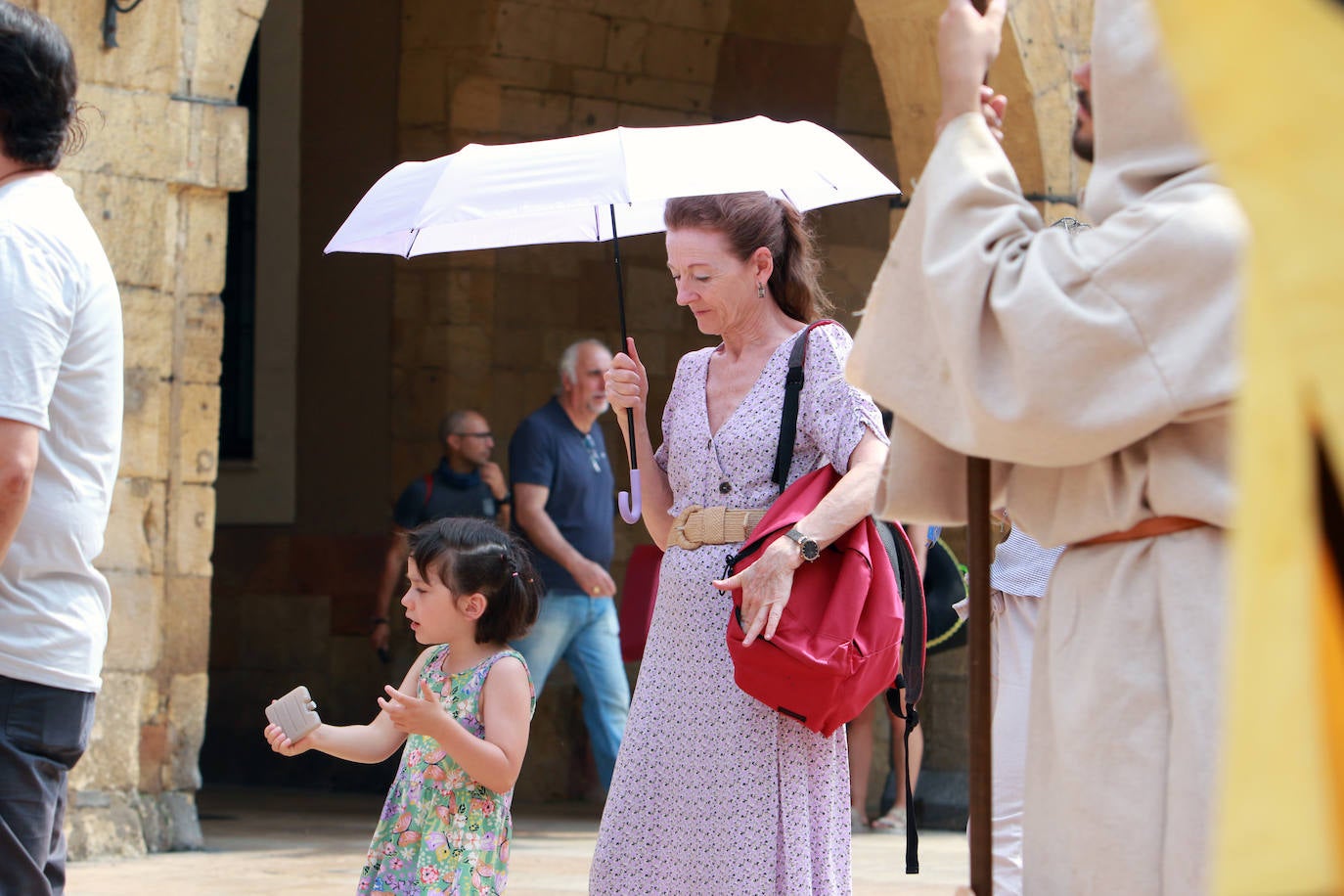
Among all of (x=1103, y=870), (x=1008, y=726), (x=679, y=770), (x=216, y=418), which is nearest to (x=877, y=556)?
(x=679, y=770)

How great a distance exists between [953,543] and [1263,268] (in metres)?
8.38

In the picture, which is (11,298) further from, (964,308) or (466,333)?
(466,333)

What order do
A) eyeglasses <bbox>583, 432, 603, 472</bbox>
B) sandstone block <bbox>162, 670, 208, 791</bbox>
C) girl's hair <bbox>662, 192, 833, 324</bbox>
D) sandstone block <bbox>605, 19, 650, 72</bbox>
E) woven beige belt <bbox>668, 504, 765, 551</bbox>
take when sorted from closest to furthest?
woven beige belt <bbox>668, 504, 765, 551</bbox>, girl's hair <bbox>662, 192, 833, 324</bbox>, sandstone block <bbox>162, 670, 208, 791</bbox>, eyeglasses <bbox>583, 432, 603, 472</bbox>, sandstone block <bbox>605, 19, 650, 72</bbox>

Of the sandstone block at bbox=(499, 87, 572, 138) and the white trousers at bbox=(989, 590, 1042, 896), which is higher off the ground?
the sandstone block at bbox=(499, 87, 572, 138)

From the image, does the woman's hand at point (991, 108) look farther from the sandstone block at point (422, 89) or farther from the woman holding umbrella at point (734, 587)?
the sandstone block at point (422, 89)

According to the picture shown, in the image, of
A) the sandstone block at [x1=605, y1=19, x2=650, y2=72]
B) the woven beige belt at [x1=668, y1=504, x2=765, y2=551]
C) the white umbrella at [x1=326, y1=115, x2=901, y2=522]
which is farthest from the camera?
the sandstone block at [x1=605, y1=19, x2=650, y2=72]

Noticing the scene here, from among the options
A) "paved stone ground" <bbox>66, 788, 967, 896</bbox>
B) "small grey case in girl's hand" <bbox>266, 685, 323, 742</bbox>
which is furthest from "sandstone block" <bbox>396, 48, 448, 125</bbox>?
"small grey case in girl's hand" <bbox>266, 685, 323, 742</bbox>

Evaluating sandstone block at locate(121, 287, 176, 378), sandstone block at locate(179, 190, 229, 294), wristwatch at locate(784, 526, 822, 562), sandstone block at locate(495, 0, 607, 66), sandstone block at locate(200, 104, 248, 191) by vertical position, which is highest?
sandstone block at locate(495, 0, 607, 66)

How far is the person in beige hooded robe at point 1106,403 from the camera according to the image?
188 centimetres

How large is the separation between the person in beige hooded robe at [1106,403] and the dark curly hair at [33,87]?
1.50m

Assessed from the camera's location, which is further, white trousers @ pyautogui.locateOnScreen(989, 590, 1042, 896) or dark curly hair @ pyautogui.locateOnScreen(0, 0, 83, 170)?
white trousers @ pyautogui.locateOnScreen(989, 590, 1042, 896)

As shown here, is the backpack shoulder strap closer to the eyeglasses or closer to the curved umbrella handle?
the eyeglasses

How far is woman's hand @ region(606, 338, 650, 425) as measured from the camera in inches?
148

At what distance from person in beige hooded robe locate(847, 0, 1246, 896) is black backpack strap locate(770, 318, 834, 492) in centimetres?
131
